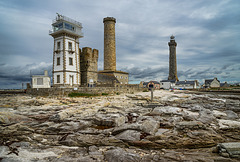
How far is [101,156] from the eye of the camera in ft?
17.8

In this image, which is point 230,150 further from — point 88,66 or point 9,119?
point 88,66

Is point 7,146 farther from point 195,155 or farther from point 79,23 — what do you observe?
point 79,23

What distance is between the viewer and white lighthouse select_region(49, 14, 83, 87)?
93.3 ft

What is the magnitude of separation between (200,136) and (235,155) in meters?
2.08

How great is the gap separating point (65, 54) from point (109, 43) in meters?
21.4

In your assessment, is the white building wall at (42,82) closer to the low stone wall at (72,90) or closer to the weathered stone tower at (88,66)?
the low stone wall at (72,90)

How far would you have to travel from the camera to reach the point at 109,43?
4722 cm

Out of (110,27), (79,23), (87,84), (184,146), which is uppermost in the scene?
(110,27)

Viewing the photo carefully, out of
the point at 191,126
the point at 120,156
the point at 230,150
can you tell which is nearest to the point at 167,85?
the point at 191,126

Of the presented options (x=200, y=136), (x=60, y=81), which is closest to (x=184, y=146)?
(x=200, y=136)

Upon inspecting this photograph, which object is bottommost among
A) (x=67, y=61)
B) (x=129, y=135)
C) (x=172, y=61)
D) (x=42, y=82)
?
(x=129, y=135)

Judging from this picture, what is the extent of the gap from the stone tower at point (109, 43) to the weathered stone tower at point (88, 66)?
1400 centimetres

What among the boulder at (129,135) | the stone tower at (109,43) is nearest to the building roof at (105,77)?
the stone tower at (109,43)

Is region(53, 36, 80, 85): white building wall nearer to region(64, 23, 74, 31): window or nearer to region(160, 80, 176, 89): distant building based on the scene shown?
region(64, 23, 74, 31): window
